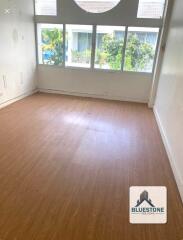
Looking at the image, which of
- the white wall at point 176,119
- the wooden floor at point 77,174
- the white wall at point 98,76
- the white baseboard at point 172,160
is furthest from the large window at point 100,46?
the white baseboard at point 172,160

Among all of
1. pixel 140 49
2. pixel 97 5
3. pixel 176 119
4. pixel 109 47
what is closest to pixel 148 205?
pixel 176 119

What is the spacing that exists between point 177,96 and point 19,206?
8.09 ft

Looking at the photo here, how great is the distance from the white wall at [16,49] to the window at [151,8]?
272 centimetres

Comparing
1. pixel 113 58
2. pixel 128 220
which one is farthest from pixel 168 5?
pixel 128 220

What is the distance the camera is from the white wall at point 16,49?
409cm

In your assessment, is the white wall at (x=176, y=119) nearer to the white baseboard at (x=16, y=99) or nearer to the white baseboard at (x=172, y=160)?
the white baseboard at (x=172, y=160)

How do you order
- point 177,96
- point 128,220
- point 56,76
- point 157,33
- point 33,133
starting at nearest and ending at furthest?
point 128,220 < point 177,96 < point 33,133 < point 157,33 < point 56,76

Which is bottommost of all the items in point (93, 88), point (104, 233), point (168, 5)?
point (104, 233)

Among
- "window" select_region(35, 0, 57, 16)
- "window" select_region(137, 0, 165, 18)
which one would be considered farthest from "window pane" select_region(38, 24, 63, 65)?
"window" select_region(137, 0, 165, 18)

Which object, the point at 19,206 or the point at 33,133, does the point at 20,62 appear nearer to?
the point at 33,133

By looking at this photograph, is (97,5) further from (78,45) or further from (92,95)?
(92,95)

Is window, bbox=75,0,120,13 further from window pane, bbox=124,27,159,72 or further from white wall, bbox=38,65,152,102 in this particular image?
white wall, bbox=38,65,152,102

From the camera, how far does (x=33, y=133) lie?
3.23 meters

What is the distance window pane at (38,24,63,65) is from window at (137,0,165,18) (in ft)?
6.68
